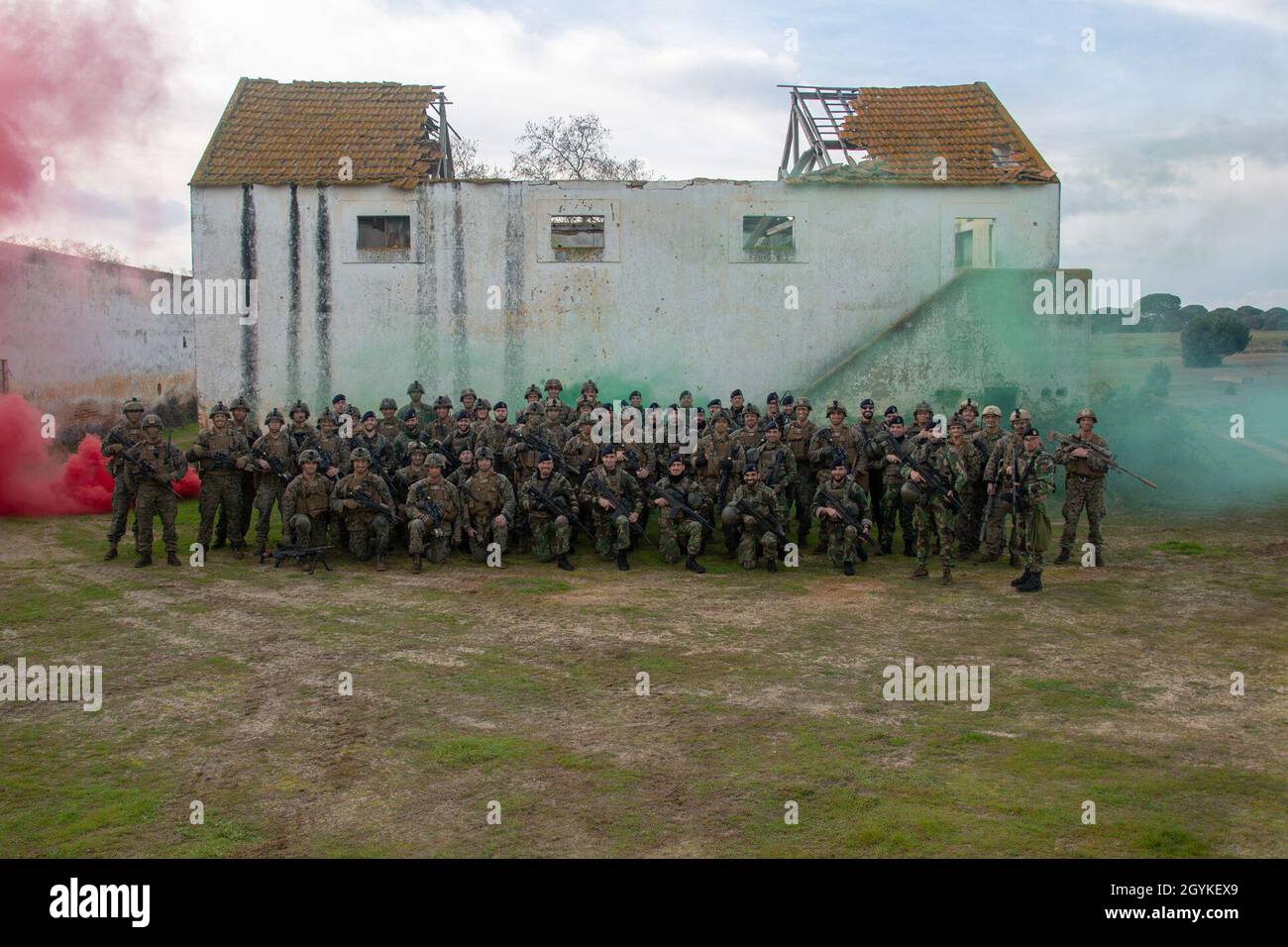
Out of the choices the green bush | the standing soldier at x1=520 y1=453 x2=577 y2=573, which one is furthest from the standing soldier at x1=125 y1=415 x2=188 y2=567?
the green bush

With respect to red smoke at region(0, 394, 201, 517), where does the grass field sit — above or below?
below

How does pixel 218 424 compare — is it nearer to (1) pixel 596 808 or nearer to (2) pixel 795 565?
(2) pixel 795 565

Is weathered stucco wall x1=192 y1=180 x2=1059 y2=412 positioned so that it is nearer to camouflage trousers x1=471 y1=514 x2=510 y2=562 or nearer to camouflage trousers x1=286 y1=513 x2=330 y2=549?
camouflage trousers x1=471 y1=514 x2=510 y2=562

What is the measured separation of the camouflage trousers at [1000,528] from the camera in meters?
14.2

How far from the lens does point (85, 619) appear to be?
461 inches

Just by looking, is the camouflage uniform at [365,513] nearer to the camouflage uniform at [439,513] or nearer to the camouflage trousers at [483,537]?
the camouflage uniform at [439,513]

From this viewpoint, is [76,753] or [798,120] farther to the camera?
[798,120]

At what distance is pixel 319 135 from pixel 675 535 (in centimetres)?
1303

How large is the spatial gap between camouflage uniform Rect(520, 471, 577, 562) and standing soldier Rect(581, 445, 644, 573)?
0.27m

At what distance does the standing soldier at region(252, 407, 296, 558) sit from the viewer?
48.4 feet

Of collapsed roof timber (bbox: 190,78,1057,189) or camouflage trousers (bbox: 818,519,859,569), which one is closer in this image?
camouflage trousers (bbox: 818,519,859,569)

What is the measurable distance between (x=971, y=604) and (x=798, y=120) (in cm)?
1569

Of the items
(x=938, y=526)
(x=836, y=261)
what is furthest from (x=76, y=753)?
(x=836, y=261)

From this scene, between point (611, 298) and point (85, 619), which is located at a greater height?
point (611, 298)
